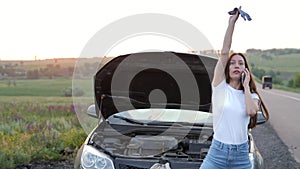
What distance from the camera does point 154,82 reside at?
6340 millimetres

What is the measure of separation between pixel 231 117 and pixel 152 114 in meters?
2.26

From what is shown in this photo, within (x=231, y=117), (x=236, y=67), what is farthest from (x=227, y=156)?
(x=236, y=67)

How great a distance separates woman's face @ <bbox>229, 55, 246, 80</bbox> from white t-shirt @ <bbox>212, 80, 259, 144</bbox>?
0.41 ft

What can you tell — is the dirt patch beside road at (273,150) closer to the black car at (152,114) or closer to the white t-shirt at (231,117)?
the black car at (152,114)

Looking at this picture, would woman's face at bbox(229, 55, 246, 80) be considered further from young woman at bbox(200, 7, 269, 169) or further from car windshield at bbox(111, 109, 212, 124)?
car windshield at bbox(111, 109, 212, 124)

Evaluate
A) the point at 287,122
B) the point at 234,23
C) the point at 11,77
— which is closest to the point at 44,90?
the point at 11,77

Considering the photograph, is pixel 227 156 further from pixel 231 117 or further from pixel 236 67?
pixel 236 67

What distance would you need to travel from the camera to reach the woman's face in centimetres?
402

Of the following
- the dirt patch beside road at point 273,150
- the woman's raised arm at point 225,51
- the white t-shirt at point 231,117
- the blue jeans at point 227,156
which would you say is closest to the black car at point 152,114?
the blue jeans at point 227,156

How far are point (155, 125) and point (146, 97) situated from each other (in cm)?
91

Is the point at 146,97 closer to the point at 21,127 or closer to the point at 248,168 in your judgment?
the point at 248,168

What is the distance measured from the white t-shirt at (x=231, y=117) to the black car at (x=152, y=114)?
73 centimetres

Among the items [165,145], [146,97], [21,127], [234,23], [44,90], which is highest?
[234,23]

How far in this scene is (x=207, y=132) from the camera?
5.46 m
